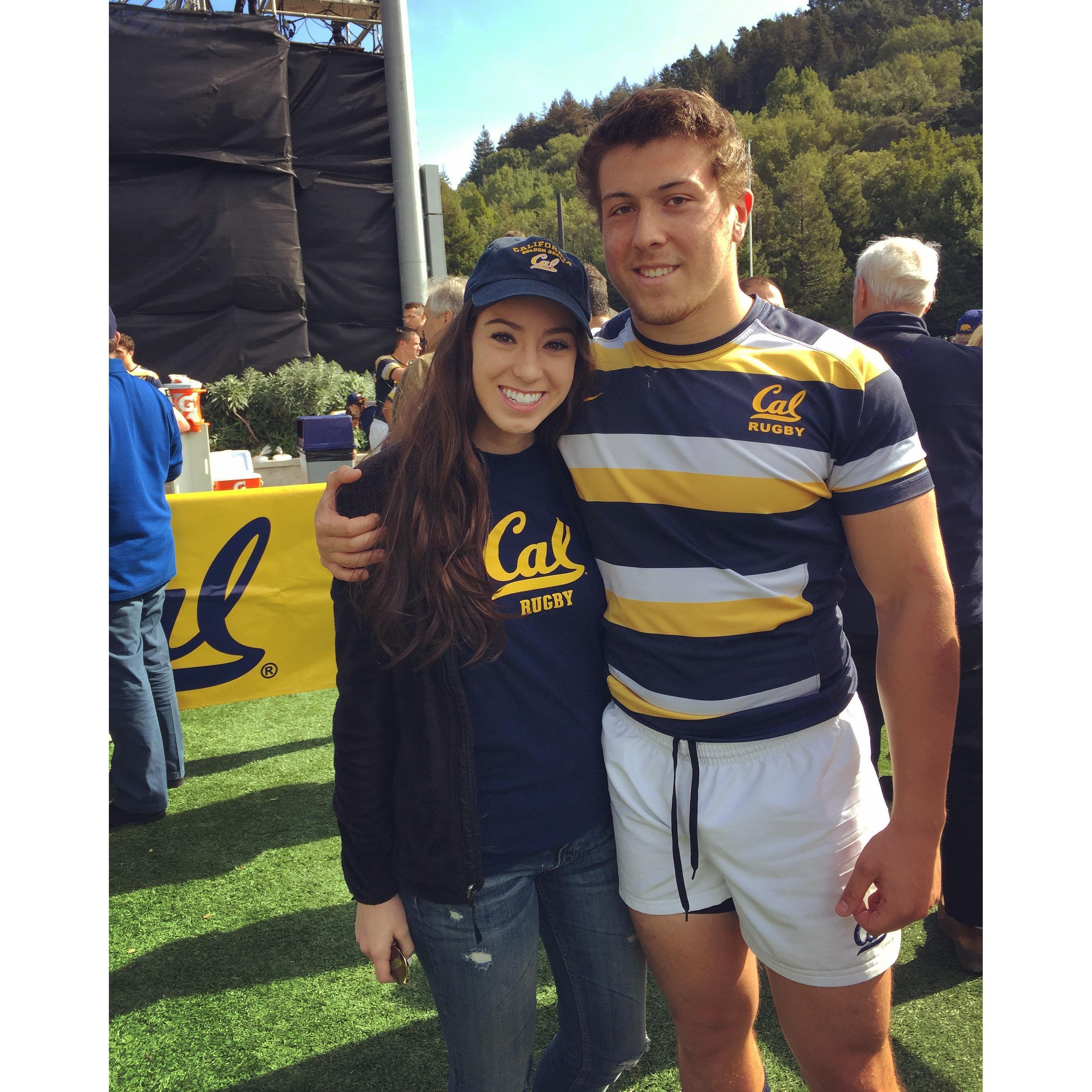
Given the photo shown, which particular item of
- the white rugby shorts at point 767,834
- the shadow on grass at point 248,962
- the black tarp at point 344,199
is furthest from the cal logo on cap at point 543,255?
the black tarp at point 344,199

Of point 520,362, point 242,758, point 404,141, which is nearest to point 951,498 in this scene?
point 520,362

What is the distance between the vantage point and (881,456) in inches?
55.4

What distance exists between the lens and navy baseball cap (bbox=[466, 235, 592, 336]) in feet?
4.70

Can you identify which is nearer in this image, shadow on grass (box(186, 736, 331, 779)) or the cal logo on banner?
shadow on grass (box(186, 736, 331, 779))

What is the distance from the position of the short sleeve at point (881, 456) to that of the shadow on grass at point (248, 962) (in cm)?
205

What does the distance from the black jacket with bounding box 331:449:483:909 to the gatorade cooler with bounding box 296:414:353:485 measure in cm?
788

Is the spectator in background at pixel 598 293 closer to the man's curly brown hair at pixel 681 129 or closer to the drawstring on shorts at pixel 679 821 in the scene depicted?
the man's curly brown hair at pixel 681 129

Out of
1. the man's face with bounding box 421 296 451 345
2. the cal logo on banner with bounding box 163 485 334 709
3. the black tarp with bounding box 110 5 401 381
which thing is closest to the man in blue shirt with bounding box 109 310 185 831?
the cal logo on banner with bounding box 163 485 334 709

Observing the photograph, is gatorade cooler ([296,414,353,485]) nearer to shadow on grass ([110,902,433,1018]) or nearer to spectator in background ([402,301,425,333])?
spectator in background ([402,301,425,333])

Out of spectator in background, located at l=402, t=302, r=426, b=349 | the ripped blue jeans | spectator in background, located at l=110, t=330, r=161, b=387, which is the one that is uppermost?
spectator in background, located at l=402, t=302, r=426, b=349

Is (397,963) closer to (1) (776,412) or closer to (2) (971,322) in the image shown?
(1) (776,412)

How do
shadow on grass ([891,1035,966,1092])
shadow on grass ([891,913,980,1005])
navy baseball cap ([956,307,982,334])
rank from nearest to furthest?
1. shadow on grass ([891,1035,966,1092])
2. shadow on grass ([891,913,980,1005])
3. navy baseball cap ([956,307,982,334])

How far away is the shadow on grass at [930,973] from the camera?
2.55 metres
